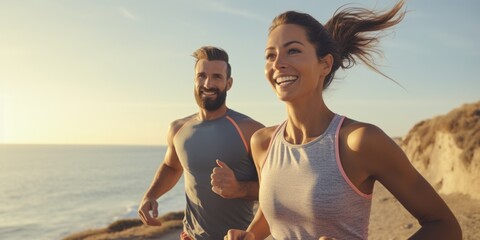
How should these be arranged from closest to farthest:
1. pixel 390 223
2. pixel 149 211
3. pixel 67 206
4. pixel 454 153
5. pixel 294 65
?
pixel 294 65 < pixel 149 211 < pixel 390 223 < pixel 454 153 < pixel 67 206

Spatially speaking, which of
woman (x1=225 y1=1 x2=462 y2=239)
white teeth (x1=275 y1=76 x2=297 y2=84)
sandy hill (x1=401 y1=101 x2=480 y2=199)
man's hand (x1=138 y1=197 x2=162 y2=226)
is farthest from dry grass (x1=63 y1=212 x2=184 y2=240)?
white teeth (x1=275 y1=76 x2=297 y2=84)

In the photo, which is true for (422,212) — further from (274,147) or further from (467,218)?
(467,218)

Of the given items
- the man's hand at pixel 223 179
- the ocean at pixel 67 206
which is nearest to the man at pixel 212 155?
the man's hand at pixel 223 179

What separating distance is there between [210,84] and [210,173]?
2.89ft

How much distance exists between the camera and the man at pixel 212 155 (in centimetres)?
407

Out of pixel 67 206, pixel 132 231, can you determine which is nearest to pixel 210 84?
pixel 132 231

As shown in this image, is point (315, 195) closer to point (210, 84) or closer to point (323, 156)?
point (323, 156)

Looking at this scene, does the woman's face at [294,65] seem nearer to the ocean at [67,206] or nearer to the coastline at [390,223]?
the coastline at [390,223]

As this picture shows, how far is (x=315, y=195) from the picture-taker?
219 cm

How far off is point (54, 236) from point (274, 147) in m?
37.3

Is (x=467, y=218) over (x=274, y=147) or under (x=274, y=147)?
under

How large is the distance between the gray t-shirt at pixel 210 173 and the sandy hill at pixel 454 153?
13.6 metres

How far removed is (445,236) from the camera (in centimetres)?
201

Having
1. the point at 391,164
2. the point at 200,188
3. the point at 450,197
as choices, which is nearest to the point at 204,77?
the point at 200,188
